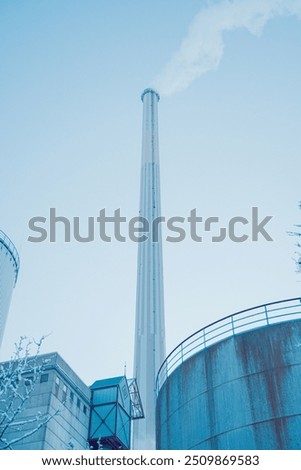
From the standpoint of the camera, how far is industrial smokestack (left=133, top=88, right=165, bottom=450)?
43.1 metres

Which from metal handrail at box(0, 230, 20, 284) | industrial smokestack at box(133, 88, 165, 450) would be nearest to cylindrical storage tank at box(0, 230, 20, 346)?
metal handrail at box(0, 230, 20, 284)

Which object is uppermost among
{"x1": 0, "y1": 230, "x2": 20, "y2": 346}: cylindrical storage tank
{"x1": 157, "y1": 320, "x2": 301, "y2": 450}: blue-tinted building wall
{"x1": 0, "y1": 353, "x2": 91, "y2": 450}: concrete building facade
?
{"x1": 0, "y1": 230, "x2": 20, "y2": 346}: cylindrical storage tank

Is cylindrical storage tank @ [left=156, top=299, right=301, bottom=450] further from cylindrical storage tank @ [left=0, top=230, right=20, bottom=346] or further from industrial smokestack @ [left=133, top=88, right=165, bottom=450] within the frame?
industrial smokestack @ [left=133, top=88, right=165, bottom=450]

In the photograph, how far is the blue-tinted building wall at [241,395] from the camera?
460 inches

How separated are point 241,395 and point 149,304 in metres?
35.6

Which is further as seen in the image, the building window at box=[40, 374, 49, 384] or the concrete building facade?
the building window at box=[40, 374, 49, 384]

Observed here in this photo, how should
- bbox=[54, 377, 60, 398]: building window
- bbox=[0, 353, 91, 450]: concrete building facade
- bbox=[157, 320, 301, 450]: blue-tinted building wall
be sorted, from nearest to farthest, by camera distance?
1. bbox=[157, 320, 301, 450]: blue-tinted building wall
2. bbox=[0, 353, 91, 450]: concrete building facade
3. bbox=[54, 377, 60, 398]: building window

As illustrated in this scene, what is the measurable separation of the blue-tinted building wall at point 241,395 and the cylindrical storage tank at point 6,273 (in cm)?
1887

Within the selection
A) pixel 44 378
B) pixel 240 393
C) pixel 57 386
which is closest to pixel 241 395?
pixel 240 393

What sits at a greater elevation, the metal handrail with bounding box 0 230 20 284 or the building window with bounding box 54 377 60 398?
the metal handrail with bounding box 0 230 20 284

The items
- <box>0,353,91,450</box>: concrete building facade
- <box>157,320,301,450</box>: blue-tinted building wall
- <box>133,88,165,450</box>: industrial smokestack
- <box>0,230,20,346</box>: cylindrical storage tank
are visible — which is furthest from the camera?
<box>133,88,165,450</box>: industrial smokestack

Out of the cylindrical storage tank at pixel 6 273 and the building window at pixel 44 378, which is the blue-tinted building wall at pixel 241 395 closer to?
the building window at pixel 44 378

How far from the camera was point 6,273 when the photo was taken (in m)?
32.2

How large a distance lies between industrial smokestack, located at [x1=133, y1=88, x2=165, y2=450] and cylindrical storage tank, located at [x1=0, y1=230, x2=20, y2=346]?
55.7 ft
